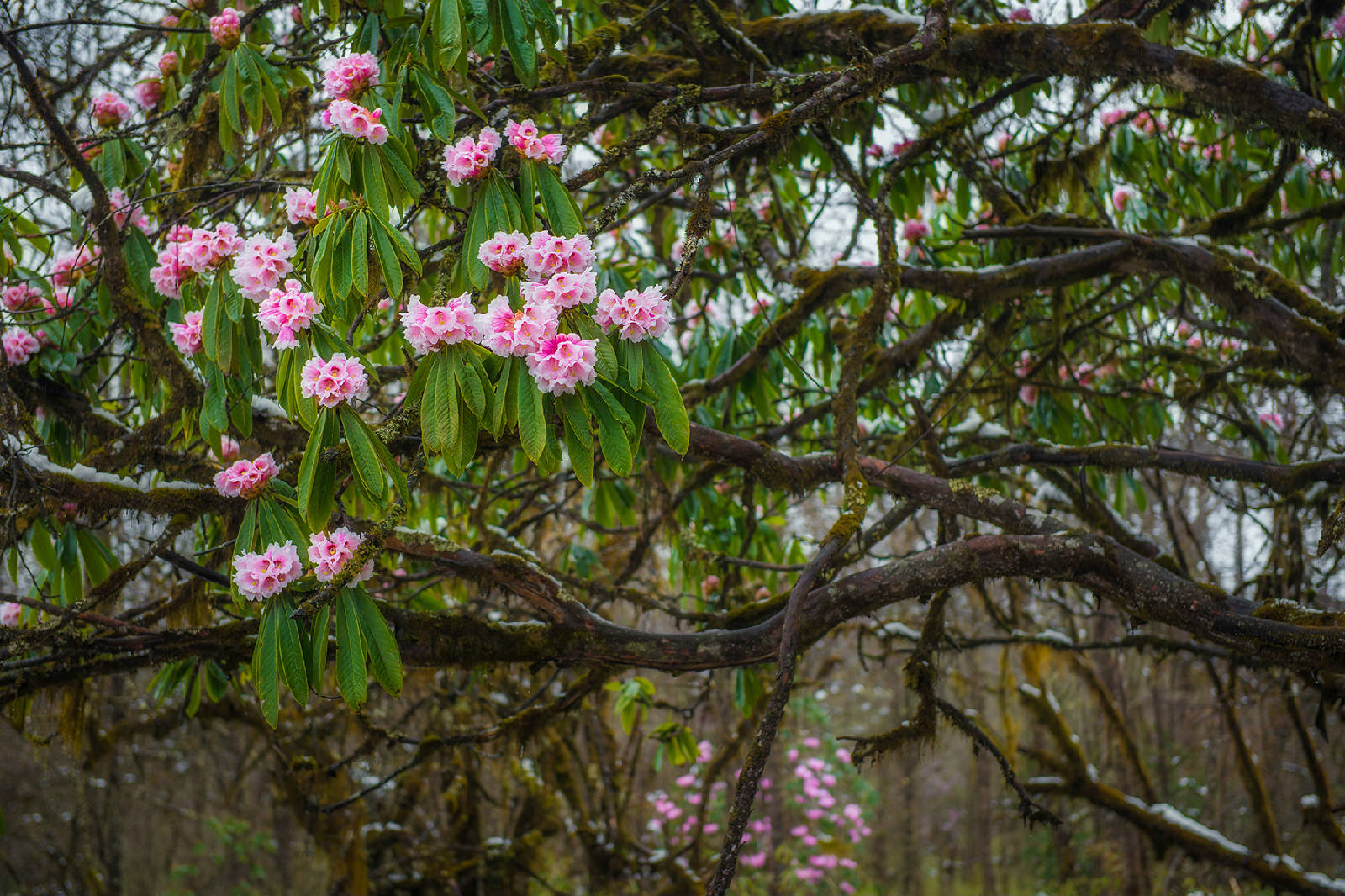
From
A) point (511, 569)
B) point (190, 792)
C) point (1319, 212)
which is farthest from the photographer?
point (190, 792)

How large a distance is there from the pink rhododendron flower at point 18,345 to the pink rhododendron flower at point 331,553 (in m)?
1.26

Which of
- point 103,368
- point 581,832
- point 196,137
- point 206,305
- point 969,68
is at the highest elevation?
point 969,68

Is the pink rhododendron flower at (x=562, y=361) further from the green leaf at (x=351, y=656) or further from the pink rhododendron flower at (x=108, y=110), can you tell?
the pink rhododendron flower at (x=108, y=110)

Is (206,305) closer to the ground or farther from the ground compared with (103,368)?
closer to the ground

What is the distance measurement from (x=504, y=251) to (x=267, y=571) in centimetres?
60

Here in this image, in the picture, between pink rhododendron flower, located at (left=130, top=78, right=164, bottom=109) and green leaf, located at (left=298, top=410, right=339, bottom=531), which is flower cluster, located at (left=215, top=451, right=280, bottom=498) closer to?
green leaf, located at (left=298, top=410, right=339, bottom=531)

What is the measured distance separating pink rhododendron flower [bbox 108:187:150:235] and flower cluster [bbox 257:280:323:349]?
1.02 metres

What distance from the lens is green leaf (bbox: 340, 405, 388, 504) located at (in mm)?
1122

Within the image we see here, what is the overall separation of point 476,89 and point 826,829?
778 centimetres

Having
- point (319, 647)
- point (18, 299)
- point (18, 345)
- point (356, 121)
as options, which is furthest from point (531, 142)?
point (18, 299)

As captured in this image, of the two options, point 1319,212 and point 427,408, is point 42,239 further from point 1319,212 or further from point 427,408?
point 1319,212

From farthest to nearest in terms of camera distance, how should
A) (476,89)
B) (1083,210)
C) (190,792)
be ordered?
(190,792)
(1083,210)
(476,89)

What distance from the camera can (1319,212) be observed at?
2408 mm

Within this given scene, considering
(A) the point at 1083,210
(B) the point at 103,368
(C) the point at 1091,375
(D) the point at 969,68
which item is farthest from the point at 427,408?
(C) the point at 1091,375
